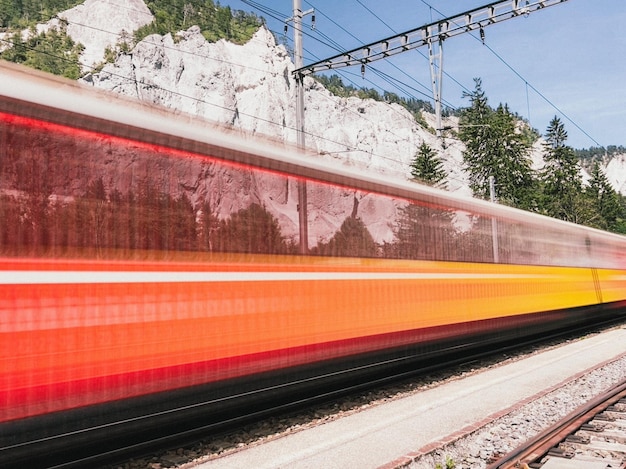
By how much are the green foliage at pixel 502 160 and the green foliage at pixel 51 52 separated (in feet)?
237

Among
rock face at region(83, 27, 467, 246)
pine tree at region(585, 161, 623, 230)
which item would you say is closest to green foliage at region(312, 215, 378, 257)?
rock face at region(83, 27, 467, 246)

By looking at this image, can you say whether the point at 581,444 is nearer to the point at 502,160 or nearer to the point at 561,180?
the point at 502,160

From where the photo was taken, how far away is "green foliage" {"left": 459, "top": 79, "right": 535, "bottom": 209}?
5622cm

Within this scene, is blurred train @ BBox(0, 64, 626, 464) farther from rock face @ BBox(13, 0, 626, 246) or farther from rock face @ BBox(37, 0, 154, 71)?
rock face @ BBox(37, 0, 154, 71)

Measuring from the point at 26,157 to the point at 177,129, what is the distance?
1309 millimetres

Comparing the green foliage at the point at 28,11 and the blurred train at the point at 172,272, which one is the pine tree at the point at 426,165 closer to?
the blurred train at the point at 172,272

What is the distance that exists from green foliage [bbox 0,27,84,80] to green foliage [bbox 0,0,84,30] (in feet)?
34.1

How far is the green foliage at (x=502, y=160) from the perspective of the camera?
56219 mm

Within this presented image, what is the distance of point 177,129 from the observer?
4.89m

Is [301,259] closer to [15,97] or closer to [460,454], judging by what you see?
[460,454]

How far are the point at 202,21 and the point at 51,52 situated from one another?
107ft

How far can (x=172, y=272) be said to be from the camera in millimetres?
4562

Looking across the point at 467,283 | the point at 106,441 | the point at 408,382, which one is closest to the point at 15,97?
the point at 106,441

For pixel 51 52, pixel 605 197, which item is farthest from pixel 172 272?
pixel 51 52
